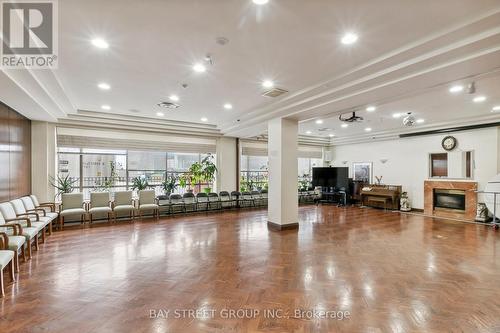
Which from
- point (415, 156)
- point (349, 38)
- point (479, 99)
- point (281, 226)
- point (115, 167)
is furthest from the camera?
point (415, 156)

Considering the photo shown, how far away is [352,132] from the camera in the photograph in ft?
30.5

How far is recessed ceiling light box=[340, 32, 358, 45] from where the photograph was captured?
2645mm

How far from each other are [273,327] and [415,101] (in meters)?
5.45

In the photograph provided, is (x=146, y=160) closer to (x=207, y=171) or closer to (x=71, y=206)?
(x=207, y=171)

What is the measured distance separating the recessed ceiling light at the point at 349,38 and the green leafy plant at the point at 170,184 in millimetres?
6709

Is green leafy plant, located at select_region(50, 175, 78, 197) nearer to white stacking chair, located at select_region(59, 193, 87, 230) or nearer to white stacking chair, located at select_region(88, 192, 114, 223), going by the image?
white stacking chair, located at select_region(59, 193, 87, 230)

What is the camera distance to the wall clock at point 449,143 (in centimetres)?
747

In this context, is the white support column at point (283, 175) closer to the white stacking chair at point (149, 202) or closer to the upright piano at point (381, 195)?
the white stacking chair at point (149, 202)

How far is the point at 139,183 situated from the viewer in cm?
739

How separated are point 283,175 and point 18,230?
4.96 metres

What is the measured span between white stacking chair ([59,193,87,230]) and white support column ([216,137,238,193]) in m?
4.13

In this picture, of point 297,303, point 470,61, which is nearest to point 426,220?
point 470,61

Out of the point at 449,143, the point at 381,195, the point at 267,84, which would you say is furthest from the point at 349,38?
the point at 381,195

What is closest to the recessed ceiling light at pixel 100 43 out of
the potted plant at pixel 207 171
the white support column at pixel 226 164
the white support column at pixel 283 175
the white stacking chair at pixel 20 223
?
the white stacking chair at pixel 20 223
